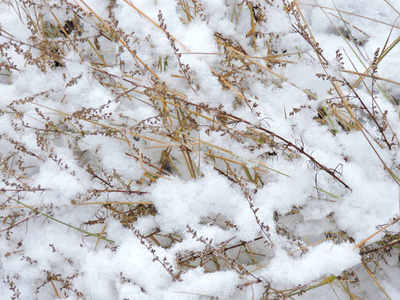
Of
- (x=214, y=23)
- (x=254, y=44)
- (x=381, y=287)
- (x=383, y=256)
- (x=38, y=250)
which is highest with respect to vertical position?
(x=214, y=23)

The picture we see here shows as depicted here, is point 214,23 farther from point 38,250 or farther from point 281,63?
point 38,250

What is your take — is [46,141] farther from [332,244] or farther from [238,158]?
[332,244]

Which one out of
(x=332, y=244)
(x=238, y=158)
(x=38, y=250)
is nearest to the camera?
(x=332, y=244)

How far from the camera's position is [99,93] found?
1600mm

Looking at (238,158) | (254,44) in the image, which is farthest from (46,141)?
(254,44)

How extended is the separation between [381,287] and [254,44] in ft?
3.90

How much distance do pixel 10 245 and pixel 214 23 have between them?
142 centimetres

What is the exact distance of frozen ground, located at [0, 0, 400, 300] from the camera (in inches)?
56.3

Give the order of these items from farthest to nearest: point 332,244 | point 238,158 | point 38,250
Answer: point 38,250 → point 238,158 → point 332,244

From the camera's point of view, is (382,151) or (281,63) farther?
(281,63)

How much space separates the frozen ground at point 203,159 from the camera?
1431 millimetres

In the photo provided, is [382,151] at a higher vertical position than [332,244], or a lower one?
higher

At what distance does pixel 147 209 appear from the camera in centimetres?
156

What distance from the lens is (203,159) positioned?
154 cm
